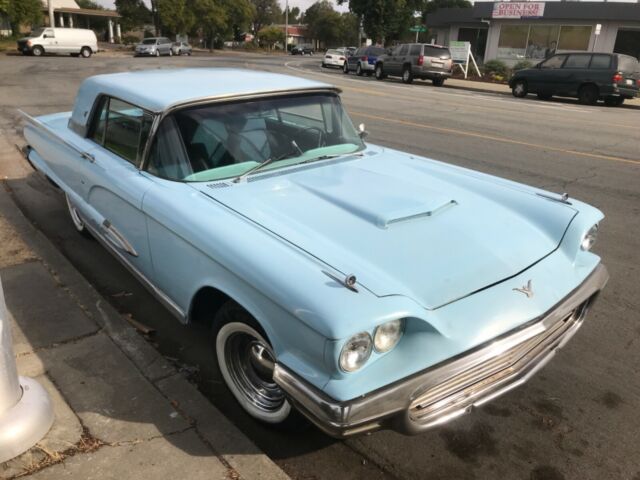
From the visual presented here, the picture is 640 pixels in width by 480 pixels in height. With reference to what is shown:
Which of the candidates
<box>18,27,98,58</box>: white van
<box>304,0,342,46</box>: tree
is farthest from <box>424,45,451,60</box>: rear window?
<box>304,0,342,46</box>: tree

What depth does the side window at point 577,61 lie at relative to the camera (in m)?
17.9

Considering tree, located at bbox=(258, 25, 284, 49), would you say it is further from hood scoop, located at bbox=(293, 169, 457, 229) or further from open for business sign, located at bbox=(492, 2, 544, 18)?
hood scoop, located at bbox=(293, 169, 457, 229)

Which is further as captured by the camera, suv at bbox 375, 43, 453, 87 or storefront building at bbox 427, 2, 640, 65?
storefront building at bbox 427, 2, 640, 65

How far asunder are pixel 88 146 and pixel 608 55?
1806cm

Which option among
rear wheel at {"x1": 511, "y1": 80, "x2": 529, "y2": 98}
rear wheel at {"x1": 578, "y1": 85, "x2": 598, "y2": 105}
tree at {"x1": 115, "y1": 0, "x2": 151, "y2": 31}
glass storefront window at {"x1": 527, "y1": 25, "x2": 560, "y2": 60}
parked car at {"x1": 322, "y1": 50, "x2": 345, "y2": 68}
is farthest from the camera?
tree at {"x1": 115, "y1": 0, "x2": 151, "y2": 31}

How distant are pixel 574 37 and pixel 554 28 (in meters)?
1.27

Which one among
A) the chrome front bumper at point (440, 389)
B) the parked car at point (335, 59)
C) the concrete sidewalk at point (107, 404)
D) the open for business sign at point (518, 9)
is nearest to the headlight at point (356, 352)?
the chrome front bumper at point (440, 389)

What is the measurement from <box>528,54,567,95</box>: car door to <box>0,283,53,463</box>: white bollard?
19.6 metres

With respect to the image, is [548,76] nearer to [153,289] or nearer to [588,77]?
[588,77]

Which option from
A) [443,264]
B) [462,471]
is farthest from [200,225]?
[462,471]

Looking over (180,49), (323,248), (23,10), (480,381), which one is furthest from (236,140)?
(180,49)

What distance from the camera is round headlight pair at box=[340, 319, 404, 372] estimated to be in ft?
6.93

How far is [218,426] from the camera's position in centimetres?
266

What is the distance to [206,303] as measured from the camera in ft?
9.73
